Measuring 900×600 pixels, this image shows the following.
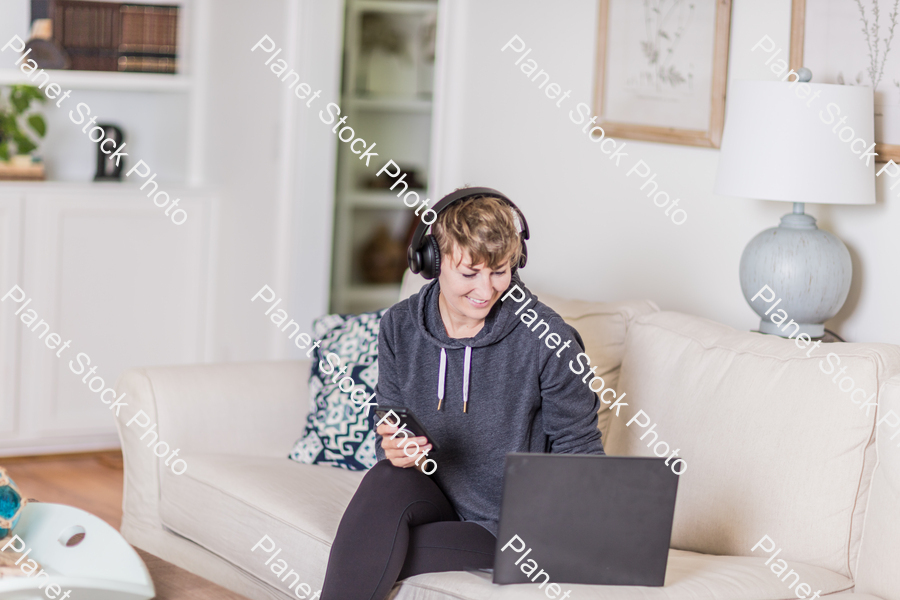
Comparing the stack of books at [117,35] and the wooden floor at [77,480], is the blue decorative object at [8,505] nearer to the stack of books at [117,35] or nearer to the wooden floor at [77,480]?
the wooden floor at [77,480]

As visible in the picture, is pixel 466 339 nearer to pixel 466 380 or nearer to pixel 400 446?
pixel 466 380

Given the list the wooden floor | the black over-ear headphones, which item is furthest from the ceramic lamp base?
the wooden floor

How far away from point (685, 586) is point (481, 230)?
2.10 ft

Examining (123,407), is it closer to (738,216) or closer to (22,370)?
(22,370)

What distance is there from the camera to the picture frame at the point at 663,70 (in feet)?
7.75

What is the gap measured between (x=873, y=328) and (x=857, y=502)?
0.46 metres

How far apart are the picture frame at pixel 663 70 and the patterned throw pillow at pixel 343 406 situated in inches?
32.7

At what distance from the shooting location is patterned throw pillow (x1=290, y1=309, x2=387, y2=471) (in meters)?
2.29

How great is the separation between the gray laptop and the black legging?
17cm

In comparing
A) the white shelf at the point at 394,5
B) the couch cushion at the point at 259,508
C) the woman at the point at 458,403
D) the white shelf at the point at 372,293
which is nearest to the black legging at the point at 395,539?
the woman at the point at 458,403

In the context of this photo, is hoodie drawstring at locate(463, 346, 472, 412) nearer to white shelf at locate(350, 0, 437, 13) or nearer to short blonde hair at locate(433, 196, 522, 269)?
short blonde hair at locate(433, 196, 522, 269)

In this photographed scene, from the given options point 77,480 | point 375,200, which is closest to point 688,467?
point 77,480

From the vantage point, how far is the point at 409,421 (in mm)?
1577

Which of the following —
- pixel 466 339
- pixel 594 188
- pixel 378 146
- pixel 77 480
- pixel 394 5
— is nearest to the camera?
pixel 466 339
